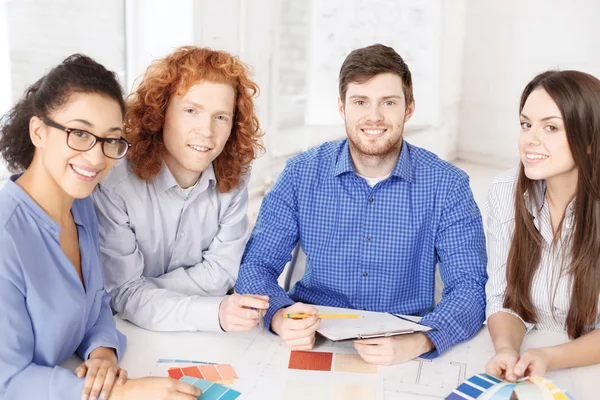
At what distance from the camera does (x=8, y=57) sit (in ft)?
8.38

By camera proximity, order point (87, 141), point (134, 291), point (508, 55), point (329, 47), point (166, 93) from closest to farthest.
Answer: point (87, 141) → point (134, 291) → point (166, 93) → point (329, 47) → point (508, 55)

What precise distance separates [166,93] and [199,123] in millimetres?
141

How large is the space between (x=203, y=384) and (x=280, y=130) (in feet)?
9.07

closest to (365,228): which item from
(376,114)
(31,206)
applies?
(376,114)

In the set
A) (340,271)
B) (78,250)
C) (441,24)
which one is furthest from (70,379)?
(441,24)

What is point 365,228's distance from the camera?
2.14 meters

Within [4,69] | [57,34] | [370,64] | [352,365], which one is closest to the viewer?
[352,365]

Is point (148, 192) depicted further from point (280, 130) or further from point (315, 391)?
point (280, 130)

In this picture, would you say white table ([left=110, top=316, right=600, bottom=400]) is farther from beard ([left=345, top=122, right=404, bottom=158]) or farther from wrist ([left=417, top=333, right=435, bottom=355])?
beard ([left=345, top=122, right=404, bottom=158])

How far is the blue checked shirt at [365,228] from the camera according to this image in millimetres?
2096

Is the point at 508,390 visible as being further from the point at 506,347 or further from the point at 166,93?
the point at 166,93

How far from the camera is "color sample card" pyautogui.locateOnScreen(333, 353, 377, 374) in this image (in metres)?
1.59

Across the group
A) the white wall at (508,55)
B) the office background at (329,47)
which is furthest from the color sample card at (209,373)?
the white wall at (508,55)

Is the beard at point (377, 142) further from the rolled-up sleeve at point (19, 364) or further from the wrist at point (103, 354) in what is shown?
the rolled-up sleeve at point (19, 364)
